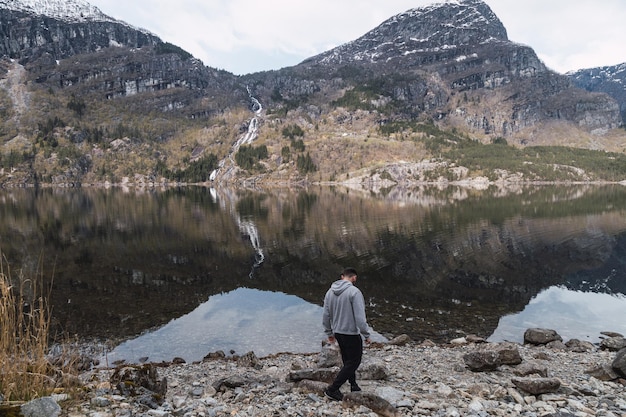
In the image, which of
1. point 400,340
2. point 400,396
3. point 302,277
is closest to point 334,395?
point 400,396

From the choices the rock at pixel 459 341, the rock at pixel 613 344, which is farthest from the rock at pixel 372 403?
the rock at pixel 613 344

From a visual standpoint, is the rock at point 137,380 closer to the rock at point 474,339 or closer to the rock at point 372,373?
the rock at point 372,373

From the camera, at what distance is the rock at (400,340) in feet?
73.6

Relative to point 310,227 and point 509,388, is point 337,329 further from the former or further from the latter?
point 310,227

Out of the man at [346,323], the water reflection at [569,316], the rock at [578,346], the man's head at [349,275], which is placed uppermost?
the man's head at [349,275]

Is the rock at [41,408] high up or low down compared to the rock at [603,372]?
up

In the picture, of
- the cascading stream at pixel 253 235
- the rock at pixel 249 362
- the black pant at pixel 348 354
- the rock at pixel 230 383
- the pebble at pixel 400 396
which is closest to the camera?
the pebble at pixel 400 396

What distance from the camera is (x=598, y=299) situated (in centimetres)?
3209

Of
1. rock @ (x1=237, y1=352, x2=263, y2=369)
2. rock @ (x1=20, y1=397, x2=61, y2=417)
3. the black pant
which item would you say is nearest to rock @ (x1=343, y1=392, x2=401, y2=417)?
the black pant

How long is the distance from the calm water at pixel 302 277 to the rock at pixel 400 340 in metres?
1.66

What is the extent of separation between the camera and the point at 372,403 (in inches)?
436

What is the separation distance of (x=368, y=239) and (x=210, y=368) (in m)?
40.8

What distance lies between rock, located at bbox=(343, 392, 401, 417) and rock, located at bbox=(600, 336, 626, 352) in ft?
57.6

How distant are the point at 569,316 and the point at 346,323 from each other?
24.4m
